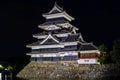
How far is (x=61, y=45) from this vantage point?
146 feet

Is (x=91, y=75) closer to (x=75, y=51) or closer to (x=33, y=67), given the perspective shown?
(x=75, y=51)

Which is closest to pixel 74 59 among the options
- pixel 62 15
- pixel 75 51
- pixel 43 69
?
pixel 75 51

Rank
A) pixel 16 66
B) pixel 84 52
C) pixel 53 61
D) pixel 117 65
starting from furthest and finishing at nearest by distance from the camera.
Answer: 1. pixel 16 66
2. pixel 53 61
3. pixel 84 52
4. pixel 117 65

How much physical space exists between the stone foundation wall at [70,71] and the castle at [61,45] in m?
1.29

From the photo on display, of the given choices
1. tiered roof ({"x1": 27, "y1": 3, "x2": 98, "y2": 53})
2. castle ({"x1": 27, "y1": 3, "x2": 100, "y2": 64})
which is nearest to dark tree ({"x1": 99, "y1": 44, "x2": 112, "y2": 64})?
castle ({"x1": 27, "y1": 3, "x2": 100, "y2": 64})

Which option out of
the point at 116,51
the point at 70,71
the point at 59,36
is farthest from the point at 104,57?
the point at 59,36

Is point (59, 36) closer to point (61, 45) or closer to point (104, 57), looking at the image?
point (61, 45)

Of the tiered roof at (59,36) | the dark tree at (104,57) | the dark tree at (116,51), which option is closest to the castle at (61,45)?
the tiered roof at (59,36)

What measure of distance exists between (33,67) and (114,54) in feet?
47.2

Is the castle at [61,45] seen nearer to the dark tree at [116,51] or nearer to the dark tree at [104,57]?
the dark tree at [104,57]

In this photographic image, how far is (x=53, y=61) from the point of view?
147 ft

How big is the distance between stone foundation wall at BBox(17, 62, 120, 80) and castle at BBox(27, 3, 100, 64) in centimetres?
129

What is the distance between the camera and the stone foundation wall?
36.2 metres

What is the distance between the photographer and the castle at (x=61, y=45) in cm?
4169
